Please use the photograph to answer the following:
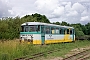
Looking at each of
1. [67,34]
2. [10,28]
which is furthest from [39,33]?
[67,34]

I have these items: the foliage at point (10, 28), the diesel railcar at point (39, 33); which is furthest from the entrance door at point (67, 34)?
the foliage at point (10, 28)

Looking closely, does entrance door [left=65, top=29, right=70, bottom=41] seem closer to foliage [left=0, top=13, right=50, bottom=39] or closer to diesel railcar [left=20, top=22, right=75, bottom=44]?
diesel railcar [left=20, top=22, right=75, bottom=44]

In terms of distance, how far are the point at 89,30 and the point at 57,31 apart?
48435 millimetres

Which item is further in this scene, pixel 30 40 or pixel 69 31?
pixel 69 31

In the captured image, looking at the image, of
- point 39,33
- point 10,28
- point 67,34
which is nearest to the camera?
point 39,33

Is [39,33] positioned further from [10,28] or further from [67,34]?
[67,34]

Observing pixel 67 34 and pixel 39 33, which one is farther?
pixel 67 34

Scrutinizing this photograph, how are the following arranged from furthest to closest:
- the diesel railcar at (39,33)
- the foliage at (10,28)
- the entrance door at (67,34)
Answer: the entrance door at (67,34)
the foliage at (10,28)
the diesel railcar at (39,33)

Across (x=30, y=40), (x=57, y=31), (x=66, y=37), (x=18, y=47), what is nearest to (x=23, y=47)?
(x=18, y=47)

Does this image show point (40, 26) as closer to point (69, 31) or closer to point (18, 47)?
point (18, 47)

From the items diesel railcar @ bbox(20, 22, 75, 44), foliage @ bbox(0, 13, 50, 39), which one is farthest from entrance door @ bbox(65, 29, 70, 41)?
foliage @ bbox(0, 13, 50, 39)

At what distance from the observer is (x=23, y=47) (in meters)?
18.5

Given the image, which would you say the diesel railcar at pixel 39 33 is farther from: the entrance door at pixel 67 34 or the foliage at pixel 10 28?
the entrance door at pixel 67 34

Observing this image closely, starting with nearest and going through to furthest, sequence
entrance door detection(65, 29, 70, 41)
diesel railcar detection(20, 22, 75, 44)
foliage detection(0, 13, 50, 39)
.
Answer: diesel railcar detection(20, 22, 75, 44)
foliage detection(0, 13, 50, 39)
entrance door detection(65, 29, 70, 41)
